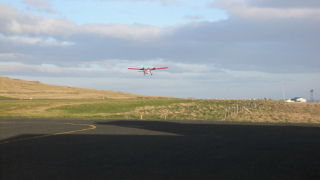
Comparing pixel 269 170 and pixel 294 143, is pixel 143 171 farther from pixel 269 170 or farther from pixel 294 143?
pixel 294 143

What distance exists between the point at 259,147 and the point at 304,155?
8.94ft

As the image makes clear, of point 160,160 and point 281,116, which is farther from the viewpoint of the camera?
point 281,116

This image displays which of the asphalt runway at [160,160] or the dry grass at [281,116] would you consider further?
the dry grass at [281,116]

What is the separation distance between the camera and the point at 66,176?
9.84 metres

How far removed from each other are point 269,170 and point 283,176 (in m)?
0.83

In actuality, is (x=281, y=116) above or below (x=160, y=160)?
below

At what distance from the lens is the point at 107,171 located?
34.3ft

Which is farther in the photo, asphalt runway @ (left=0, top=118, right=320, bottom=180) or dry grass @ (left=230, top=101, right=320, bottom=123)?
dry grass @ (left=230, top=101, right=320, bottom=123)

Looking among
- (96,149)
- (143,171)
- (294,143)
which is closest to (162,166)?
(143,171)

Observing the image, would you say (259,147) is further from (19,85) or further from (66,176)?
(19,85)

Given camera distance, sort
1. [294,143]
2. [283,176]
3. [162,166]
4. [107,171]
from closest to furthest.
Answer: [283,176], [107,171], [162,166], [294,143]

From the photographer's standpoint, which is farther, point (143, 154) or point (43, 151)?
point (43, 151)

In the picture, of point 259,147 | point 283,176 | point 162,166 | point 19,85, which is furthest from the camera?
point 19,85

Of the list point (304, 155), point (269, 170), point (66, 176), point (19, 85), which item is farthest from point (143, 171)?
point (19, 85)
